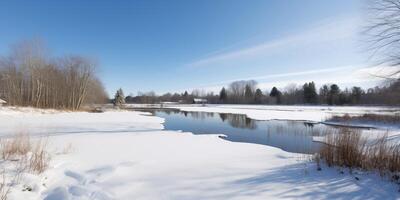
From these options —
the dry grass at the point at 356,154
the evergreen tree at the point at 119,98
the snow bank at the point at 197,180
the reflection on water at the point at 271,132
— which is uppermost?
the evergreen tree at the point at 119,98

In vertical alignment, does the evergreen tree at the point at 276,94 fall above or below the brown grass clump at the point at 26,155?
above

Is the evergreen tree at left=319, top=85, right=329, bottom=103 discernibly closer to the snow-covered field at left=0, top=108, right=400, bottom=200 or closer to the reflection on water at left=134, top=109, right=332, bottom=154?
the reflection on water at left=134, top=109, right=332, bottom=154

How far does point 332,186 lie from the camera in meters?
4.43

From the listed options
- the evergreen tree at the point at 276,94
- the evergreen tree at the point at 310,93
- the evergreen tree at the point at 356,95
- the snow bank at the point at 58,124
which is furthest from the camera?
the evergreen tree at the point at 276,94

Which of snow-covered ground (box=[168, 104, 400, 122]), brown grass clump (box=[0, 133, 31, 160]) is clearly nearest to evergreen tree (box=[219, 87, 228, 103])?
snow-covered ground (box=[168, 104, 400, 122])

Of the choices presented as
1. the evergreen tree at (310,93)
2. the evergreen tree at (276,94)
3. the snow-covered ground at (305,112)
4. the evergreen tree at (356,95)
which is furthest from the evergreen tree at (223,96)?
the snow-covered ground at (305,112)

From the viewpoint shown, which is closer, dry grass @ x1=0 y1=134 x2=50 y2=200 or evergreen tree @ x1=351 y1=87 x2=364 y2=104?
dry grass @ x1=0 y1=134 x2=50 y2=200

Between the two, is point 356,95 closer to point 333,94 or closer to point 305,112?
point 333,94

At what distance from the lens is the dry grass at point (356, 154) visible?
17.7 ft

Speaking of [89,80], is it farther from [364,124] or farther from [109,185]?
[109,185]

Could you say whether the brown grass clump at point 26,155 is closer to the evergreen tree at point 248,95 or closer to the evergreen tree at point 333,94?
the evergreen tree at point 333,94

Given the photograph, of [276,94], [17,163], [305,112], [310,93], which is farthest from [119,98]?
[17,163]

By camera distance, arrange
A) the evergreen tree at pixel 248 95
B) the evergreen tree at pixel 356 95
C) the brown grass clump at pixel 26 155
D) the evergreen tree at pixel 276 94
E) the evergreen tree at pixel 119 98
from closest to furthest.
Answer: the brown grass clump at pixel 26 155 → the evergreen tree at pixel 356 95 → the evergreen tree at pixel 119 98 → the evergreen tree at pixel 276 94 → the evergreen tree at pixel 248 95

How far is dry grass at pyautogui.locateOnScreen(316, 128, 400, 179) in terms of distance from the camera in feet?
17.7
